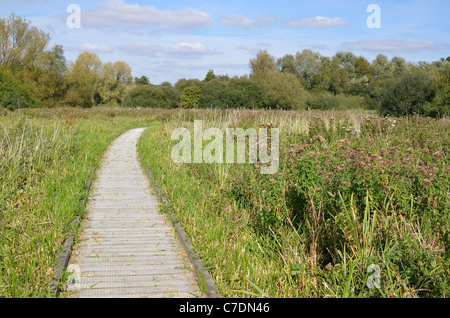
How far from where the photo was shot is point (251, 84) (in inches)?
1977

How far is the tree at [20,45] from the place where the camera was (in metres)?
40.3

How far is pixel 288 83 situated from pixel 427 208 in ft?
155

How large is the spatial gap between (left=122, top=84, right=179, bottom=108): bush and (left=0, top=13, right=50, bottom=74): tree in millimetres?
15573

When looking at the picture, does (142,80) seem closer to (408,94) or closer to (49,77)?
(49,77)

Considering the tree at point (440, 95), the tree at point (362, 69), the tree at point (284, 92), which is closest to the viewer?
the tree at point (440, 95)

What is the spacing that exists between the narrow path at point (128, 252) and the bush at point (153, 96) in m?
50.4

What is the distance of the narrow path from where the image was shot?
420 centimetres

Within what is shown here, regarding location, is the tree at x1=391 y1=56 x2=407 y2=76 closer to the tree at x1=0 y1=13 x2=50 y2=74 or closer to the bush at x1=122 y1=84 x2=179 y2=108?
the bush at x1=122 y1=84 x2=179 y2=108

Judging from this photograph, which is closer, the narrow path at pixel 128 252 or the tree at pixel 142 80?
the narrow path at pixel 128 252

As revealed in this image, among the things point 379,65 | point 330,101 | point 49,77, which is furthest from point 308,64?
point 49,77

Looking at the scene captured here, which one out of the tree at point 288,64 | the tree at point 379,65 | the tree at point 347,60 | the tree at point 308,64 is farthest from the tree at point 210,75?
the tree at point 379,65

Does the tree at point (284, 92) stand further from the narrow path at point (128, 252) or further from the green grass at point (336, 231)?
the green grass at point (336, 231)

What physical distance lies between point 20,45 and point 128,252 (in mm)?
43897

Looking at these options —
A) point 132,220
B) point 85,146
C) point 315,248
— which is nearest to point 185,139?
point 85,146
